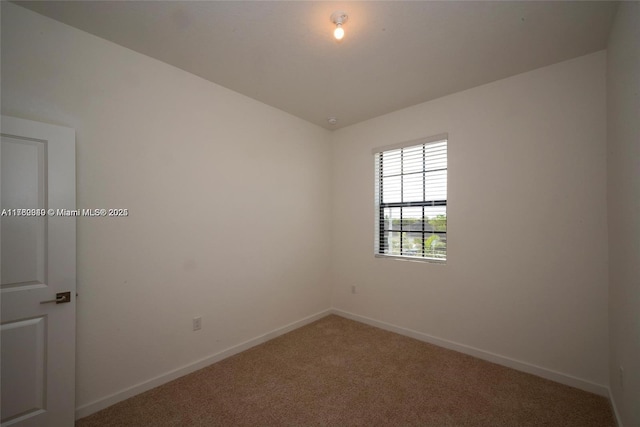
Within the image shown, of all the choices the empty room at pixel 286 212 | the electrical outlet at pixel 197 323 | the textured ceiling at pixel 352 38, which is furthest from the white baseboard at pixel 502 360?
the textured ceiling at pixel 352 38

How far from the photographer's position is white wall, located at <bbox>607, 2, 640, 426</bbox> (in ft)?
4.77

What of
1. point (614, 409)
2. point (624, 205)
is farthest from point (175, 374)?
point (624, 205)

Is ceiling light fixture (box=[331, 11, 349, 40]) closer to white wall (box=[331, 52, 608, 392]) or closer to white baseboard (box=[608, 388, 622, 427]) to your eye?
white wall (box=[331, 52, 608, 392])

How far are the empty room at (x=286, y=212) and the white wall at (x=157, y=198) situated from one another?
0.6 inches

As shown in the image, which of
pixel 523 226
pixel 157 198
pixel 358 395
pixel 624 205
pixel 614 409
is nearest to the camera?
pixel 624 205

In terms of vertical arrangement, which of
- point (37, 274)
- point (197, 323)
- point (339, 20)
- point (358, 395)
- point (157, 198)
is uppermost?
point (339, 20)

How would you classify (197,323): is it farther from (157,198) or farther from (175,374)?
(157,198)

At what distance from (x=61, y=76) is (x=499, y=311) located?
417cm

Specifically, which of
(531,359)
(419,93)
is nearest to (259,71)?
(419,93)

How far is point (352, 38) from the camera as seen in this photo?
2051 mm

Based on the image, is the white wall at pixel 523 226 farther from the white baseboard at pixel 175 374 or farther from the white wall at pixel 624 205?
the white baseboard at pixel 175 374

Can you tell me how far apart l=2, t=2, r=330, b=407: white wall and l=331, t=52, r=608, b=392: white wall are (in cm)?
173

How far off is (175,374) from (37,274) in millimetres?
1351

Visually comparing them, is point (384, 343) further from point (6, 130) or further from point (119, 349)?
point (6, 130)
